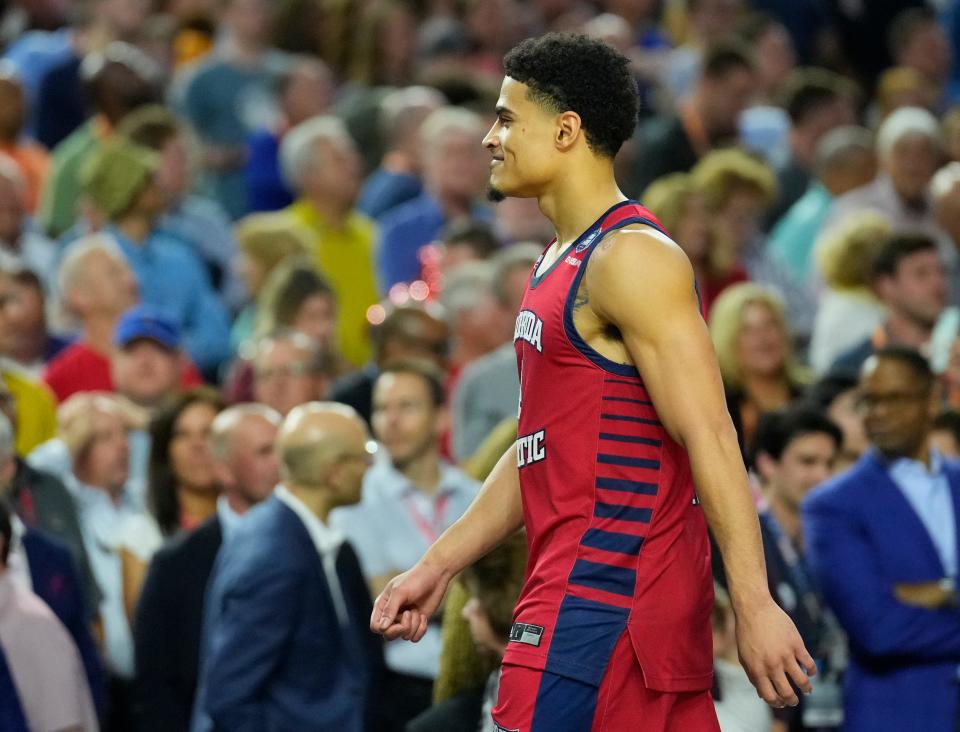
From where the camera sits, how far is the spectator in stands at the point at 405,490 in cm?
770

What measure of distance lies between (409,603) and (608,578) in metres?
0.52

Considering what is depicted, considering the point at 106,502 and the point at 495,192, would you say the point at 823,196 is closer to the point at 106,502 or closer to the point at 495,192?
the point at 106,502

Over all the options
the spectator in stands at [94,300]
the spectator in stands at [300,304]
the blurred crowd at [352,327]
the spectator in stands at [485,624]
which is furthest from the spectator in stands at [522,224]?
the spectator in stands at [485,624]

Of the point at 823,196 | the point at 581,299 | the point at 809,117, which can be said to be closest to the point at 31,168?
the point at 823,196

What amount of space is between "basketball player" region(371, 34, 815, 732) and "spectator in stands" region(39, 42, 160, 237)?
733 cm

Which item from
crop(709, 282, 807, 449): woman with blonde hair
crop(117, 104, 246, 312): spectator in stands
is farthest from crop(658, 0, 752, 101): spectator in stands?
crop(709, 282, 807, 449): woman with blonde hair

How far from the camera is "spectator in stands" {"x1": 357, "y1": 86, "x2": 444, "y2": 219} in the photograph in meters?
12.1

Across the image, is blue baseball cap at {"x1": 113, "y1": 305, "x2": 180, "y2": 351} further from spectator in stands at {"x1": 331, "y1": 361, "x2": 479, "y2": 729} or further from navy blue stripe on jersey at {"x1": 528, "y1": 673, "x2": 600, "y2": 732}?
navy blue stripe on jersey at {"x1": 528, "y1": 673, "x2": 600, "y2": 732}

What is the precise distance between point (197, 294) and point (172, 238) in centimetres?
43

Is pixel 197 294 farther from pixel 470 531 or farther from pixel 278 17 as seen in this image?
pixel 470 531

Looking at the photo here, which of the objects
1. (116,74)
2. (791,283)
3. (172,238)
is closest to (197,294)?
(172,238)

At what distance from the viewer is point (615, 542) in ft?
12.9

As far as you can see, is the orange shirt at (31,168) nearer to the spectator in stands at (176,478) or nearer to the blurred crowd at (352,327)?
the blurred crowd at (352,327)

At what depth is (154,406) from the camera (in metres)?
8.92
